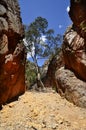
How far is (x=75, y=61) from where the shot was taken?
49.3 feet

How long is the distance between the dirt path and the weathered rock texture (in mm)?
700

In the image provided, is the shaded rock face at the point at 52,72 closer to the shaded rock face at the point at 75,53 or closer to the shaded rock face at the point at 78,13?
the shaded rock face at the point at 75,53

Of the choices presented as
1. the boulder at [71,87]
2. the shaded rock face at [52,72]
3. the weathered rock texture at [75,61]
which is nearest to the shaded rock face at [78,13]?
the weathered rock texture at [75,61]

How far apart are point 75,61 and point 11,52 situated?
368cm

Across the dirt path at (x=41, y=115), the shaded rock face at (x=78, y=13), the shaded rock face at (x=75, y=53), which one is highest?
the shaded rock face at (x=78, y=13)

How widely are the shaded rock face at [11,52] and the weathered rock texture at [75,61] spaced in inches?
101

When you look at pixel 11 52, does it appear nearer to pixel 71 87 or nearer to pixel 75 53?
pixel 75 53

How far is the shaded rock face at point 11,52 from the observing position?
13.3 m

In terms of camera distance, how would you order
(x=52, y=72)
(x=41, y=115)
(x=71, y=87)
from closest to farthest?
(x=41, y=115)
(x=71, y=87)
(x=52, y=72)

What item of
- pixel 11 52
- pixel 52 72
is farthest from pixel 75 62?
pixel 52 72

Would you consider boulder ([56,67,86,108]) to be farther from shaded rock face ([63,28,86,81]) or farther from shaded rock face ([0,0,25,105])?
shaded rock face ([0,0,25,105])

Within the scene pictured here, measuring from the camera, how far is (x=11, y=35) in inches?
561

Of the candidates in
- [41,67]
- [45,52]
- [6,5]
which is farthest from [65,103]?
[41,67]

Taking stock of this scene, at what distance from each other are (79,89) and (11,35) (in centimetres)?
465
